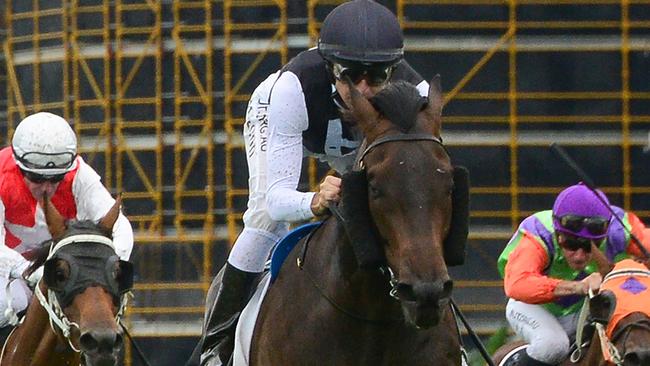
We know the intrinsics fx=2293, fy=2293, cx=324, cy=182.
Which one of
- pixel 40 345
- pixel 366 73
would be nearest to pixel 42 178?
pixel 40 345

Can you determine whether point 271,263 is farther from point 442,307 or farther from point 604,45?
point 604,45

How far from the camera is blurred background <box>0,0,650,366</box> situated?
21719mm

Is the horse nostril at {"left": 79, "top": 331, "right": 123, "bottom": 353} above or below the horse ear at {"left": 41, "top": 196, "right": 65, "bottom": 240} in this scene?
below

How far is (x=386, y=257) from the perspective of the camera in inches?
324

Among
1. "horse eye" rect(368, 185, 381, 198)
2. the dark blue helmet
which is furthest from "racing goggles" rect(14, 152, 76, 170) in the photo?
"horse eye" rect(368, 185, 381, 198)

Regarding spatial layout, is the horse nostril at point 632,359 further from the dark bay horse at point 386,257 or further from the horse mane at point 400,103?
the horse mane at point 400,103

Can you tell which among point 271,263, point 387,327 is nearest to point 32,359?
point 271,263

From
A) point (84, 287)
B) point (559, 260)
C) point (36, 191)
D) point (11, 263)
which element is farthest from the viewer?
point (559, 260)

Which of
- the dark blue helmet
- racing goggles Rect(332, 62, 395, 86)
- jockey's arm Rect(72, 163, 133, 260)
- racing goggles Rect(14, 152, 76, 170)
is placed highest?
the dark blue helmet

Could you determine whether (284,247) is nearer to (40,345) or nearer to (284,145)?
(284,145)

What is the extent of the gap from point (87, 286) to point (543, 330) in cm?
357

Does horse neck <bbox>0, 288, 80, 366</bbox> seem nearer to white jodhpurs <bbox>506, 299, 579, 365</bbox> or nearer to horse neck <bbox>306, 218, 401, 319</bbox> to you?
horse neck <bbox>306, 218, 401, 319</bbox>

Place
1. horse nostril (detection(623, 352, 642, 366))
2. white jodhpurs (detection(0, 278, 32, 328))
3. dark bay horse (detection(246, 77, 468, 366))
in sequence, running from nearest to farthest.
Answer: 1. dark bay horse (detection(246, 77, 468, 366))
2. white jodhpurs (detection(0, 278, 32, 328))
3. horse nostril (detection(623, 352, 642, 366))

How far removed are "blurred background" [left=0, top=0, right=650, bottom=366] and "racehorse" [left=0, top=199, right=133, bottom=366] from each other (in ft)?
36.8
